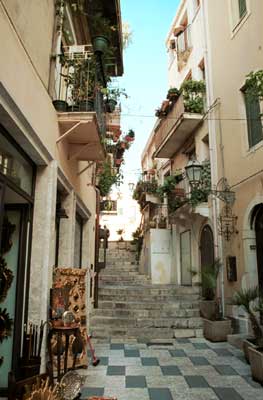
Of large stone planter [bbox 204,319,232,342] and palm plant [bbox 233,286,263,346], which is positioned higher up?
palm plant [bbox 233,286,263,346]

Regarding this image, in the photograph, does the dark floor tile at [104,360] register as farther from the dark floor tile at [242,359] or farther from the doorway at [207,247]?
the doorway at [207,247]

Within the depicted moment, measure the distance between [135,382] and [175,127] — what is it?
904cm

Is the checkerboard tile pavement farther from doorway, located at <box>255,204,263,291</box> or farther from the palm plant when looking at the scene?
doorway, located at <box>255,204,263,291</box>

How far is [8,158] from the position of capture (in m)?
4.01

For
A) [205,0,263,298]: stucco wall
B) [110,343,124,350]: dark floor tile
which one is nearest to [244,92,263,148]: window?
[205,0,263,298]: stucco wall

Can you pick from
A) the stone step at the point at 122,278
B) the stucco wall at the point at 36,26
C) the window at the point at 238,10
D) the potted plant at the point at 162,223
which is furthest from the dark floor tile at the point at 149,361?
the potted plant at the point at 162,223

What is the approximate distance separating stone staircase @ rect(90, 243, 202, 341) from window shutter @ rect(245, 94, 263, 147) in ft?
15.2

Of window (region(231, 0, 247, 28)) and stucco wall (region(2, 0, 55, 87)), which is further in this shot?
window (region(231, 0, 247, 28))

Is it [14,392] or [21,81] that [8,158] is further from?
[14,392]

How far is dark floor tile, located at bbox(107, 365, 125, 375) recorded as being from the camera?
5.38 metres

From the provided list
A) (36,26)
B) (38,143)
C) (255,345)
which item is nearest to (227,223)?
(255,345)

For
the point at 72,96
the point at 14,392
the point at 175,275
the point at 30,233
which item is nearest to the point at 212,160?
the point at 175,275

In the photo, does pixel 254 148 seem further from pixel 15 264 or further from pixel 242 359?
pixel 15 264

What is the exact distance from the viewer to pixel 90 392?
14.8 ft
